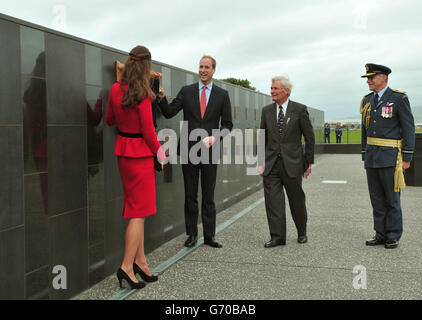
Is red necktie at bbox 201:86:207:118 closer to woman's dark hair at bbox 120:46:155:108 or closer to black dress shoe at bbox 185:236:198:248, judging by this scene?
black dress shoe at bbox 185:236:198:248

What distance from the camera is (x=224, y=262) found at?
4.64m

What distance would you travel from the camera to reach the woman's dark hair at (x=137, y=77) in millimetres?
3553

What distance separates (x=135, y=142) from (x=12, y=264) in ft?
4.24

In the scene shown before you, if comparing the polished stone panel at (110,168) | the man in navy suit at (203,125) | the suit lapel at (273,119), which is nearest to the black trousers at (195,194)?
the man in navy suit at (203,125)

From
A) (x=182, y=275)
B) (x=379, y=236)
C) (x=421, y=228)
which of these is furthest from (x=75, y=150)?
(x=421, y=228)

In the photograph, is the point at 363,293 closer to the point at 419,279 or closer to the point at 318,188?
the point at 419,279

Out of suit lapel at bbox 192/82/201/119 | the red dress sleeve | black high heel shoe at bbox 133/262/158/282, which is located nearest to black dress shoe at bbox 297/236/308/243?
suit lapel at bbox 192/82/201/119

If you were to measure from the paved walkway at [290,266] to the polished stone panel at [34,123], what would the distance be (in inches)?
48.1

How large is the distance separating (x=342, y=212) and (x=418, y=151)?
15.8 ft

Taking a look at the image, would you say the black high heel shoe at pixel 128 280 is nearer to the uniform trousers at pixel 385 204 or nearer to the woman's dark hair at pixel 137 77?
the woman's dark hair at pixel 137 77

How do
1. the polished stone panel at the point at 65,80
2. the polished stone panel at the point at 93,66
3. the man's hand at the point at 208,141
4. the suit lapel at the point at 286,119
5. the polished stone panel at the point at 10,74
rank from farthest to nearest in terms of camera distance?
the suit lapel at the point at 286,119 → the man's hand at the point at 208,141 → the polished stone panel at the point at 93,66 → the polished stone panel at the point at 65,80 → the polished stone panel at the point at 10,74

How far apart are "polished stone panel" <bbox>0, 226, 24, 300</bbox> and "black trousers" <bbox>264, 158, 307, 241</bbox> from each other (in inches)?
119

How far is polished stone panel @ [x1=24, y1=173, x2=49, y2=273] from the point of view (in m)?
3.14

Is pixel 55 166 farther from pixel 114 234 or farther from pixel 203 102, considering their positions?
pixel 203 102
